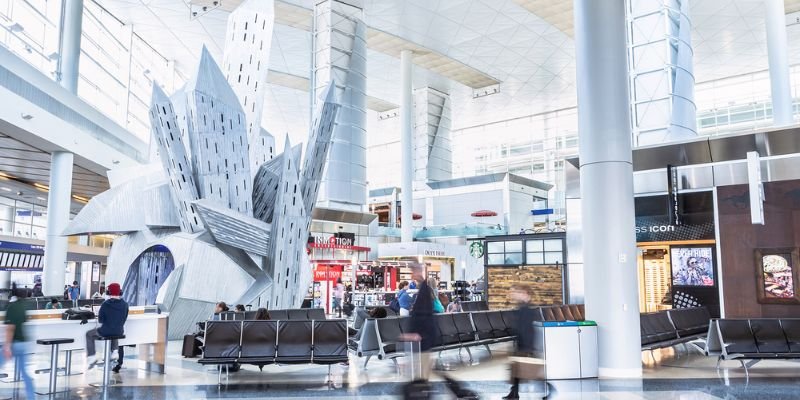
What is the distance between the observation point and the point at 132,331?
934 centimetres

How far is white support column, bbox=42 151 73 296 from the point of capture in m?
20.3

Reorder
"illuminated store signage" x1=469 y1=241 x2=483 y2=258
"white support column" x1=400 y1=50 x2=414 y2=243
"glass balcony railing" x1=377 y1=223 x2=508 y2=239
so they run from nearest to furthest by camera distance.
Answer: "illuminated store signage" x1=469 y1=241 x2=483 y2=258 → "white support column" x1=400 y1=50 x2=414 y2=243 → "glass balcony railing" x1=377 y1=223 x2=508 y2=239

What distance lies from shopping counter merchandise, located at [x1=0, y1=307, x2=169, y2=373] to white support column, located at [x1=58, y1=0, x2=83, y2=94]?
48.3 ft

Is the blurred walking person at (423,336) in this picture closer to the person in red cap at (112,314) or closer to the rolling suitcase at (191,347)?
the person in red cap at (112,314)

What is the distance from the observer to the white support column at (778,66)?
71.1 ft

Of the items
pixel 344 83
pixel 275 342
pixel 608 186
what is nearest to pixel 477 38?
pixel 344 83

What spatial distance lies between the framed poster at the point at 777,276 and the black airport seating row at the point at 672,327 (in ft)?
4.98

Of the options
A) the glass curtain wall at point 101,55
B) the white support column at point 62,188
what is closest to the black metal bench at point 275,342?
the white support column at point 62,188

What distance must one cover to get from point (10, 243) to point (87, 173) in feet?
13.4

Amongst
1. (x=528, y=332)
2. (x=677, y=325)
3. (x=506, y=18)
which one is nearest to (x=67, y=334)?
(x=528, y=332)

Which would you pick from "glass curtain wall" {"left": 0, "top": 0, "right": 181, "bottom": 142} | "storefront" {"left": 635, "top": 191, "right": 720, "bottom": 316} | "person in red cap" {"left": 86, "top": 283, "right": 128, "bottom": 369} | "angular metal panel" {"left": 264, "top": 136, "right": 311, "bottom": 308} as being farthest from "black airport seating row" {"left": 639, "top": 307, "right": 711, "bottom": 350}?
"glass curtain wall" {"left": 0, "top": 0, "right": 181, "bottom": 142}

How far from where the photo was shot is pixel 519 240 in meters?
18.7

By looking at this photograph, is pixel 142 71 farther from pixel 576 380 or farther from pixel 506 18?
pixel 576 380

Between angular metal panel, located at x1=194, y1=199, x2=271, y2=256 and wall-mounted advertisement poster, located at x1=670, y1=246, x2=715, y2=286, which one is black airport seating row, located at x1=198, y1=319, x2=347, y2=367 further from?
wall-mounted advertisement poster, located at x1=670, y1=246, x2=715, y2=286
